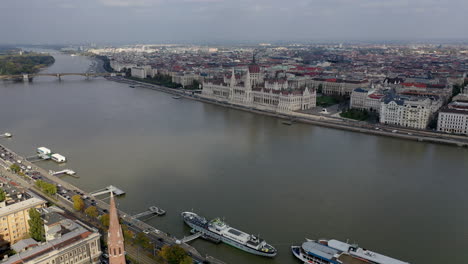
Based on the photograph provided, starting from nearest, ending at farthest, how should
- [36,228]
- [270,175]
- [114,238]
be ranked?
[114,238], [36,228], [270,175]

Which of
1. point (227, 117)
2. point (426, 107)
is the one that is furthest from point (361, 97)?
point (227, 117)

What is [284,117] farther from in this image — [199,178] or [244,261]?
[244,261]

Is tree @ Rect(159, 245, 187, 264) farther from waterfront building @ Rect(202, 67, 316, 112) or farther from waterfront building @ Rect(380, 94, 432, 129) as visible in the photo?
waterfront building @ Rect(202, 67, 316, 112)

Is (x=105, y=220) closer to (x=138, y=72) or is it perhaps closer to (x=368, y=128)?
(x=368, y=128)

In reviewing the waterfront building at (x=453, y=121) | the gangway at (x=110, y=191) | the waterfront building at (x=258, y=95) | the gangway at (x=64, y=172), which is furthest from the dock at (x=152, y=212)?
the waterfront building at (x=258, y=95)

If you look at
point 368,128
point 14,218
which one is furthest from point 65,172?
point 368,128

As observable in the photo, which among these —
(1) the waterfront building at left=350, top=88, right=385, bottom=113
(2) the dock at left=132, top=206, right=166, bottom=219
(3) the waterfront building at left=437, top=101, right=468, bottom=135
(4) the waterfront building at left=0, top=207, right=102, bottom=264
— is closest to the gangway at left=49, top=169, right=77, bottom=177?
(2) the dock at left=132, top=206, right=166, bottom=219
